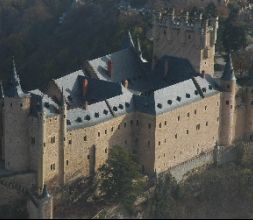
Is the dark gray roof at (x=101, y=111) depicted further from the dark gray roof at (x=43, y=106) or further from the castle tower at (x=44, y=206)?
the castle tower at (x=44, y=206)

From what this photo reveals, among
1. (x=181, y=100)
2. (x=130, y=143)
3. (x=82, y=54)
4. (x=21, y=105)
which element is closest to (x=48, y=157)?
(x=21, y=105)

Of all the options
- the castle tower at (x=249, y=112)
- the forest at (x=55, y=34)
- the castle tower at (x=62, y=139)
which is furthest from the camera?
the forest at (x=55, y=34)

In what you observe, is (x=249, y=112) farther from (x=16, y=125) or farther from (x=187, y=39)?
(x=16, y=125)

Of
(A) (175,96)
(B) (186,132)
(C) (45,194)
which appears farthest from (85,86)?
(C) (45,194)

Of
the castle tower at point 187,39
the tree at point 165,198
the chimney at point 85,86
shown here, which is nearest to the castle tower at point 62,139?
the tree at point 165,198

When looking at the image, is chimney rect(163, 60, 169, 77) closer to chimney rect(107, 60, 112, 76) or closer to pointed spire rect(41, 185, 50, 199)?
chimney rect(107, 60, 112, 76)

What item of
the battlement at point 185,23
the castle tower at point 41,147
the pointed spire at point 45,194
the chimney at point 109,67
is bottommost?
the pointed spire at point 45,194

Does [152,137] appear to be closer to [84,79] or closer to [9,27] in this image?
[84,79]
